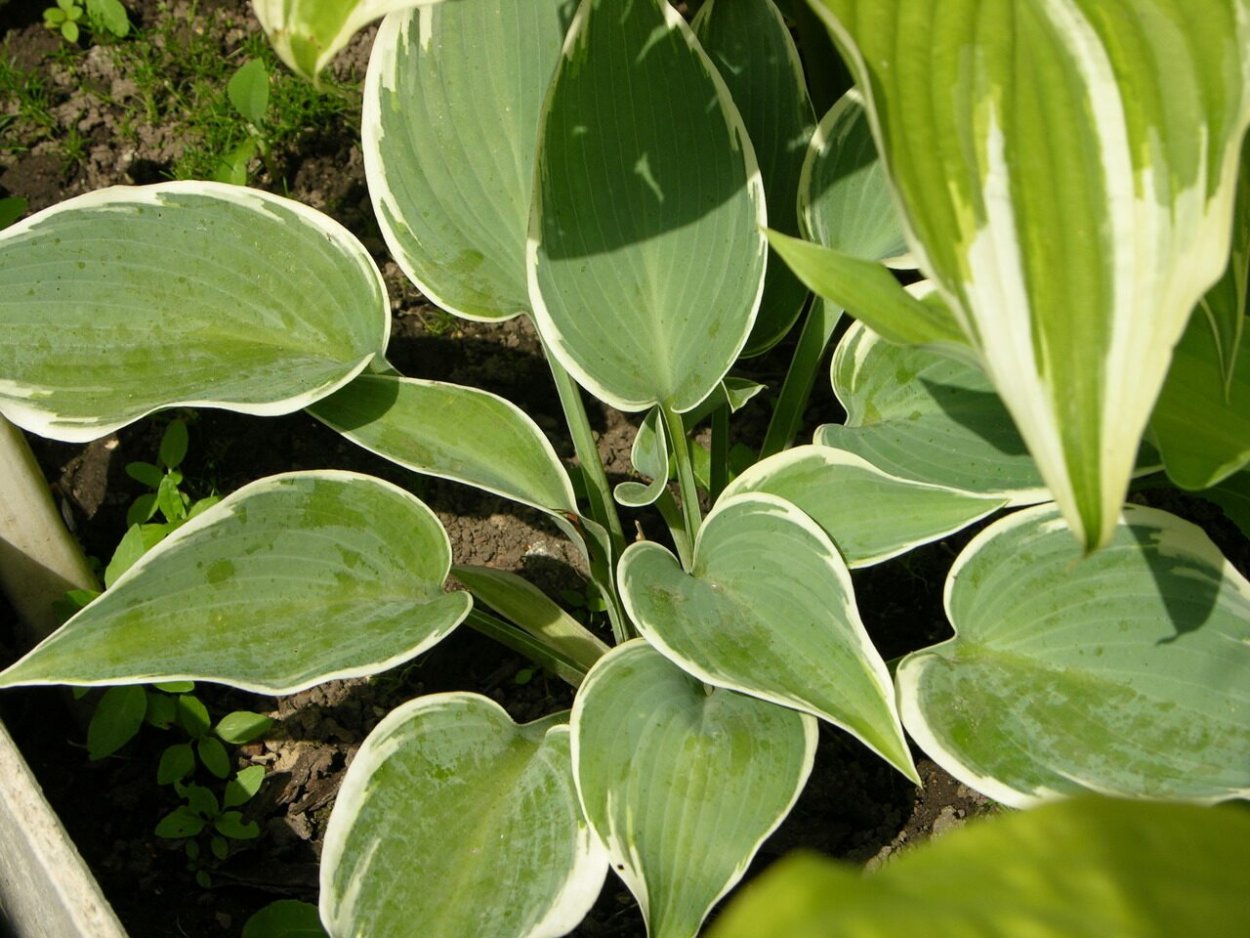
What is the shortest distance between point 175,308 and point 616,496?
0.45 m

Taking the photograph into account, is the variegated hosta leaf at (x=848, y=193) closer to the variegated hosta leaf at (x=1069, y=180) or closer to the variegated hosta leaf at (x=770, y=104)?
the variegated hosta leaf at (x=770, y=104)

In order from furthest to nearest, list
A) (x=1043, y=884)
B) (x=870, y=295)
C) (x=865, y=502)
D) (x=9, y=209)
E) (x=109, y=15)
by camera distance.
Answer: (x=109, y=15)
(x=9, y=209)
(x=865, y=502)
(x=870, y=295)
(x=1043, y=884)

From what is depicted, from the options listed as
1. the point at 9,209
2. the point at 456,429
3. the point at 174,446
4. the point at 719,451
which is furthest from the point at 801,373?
the point at 9,209

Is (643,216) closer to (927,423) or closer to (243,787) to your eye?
(927,423)

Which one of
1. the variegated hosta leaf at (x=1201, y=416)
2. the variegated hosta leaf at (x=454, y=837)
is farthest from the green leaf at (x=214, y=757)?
the variegated hosta leaf at (x=1201, y=416)

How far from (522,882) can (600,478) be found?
0.45 meters

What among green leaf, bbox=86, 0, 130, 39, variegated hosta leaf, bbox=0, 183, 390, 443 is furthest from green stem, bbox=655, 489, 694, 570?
green leaf, bbox=86, 0, 130, 39

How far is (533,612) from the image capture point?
1.22 m

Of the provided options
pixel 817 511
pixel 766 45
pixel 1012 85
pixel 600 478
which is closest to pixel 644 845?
pixel 817 511

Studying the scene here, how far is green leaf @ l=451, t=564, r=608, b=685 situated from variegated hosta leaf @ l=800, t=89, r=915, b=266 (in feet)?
1.54

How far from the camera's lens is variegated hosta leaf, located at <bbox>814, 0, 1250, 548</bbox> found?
546mm

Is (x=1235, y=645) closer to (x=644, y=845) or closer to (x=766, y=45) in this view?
(x=644, y=845)

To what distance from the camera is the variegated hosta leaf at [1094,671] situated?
0.92 metres

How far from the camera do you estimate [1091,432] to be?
0.54 meters
